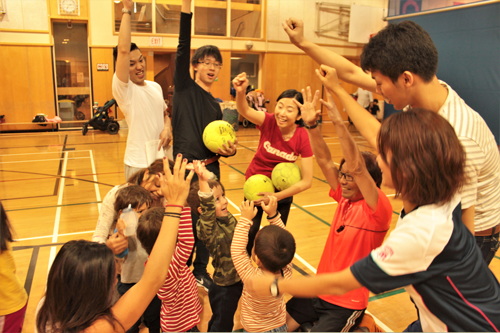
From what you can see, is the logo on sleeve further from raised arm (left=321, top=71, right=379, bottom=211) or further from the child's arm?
the child's arm

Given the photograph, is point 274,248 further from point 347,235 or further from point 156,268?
point 156,268

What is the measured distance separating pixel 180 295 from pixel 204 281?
1045 millimetres

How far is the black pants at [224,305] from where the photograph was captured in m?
2.25

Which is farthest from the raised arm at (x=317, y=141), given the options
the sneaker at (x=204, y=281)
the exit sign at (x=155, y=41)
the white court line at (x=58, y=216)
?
the exit sign at (x=155, y=41)

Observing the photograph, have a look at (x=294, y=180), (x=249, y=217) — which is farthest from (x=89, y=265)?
(x=294, y=180)

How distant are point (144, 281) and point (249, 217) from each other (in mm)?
860

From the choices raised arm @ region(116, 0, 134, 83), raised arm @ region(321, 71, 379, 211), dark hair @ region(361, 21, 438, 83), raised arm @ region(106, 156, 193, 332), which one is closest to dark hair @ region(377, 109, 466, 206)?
dark hair @ region(361, 21, 438, 83)

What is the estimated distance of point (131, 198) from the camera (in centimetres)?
233

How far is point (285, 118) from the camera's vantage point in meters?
2.82

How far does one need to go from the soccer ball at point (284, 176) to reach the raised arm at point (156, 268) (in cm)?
141

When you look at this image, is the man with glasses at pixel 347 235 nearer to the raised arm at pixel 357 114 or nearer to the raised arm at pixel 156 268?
the raised arm at pixel 357 114

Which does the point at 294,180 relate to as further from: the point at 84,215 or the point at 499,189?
the point at 84,215

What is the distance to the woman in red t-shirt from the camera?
9.24 feet

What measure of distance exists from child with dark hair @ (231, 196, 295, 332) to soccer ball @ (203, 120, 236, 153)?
1.99ft
